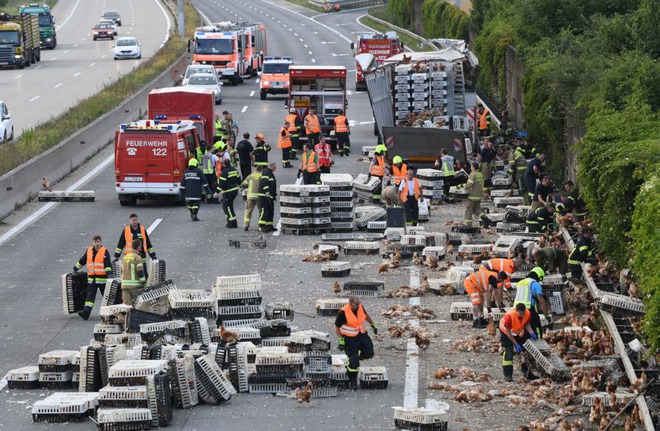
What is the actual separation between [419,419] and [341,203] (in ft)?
47.7

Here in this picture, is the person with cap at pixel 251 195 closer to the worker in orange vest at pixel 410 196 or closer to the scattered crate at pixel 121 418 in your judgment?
the worker in orange vest at pixel 410 196

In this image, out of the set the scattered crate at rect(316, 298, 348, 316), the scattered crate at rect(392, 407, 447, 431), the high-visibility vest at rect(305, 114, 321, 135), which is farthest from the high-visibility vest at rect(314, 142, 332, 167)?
the scattered crate at rect(392, 407, 447, 431)

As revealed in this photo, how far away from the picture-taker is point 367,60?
48.6 meters

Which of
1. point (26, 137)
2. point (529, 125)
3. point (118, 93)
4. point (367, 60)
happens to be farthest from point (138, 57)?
point (529, 125)

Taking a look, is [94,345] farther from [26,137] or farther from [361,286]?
[26,137]

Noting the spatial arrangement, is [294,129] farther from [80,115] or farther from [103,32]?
[103,32]

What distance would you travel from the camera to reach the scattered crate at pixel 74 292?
22.7m

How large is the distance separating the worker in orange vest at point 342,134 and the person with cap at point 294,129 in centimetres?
123

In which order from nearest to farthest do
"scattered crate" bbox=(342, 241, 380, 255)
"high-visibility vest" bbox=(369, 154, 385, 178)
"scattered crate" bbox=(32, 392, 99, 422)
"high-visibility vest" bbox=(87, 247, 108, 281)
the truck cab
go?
"scattered crate" bbox=(32, 392, 99, 422) < "high-visibility vest" bbox=(87, 247, 108, 281) < "scattered crate" bbox=(342, 241, 380, 255) < "high-visibility vest" bbox=(369, 154, 385, 178) < the truck cab

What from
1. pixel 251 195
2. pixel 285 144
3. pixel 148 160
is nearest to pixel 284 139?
pixel 285 144

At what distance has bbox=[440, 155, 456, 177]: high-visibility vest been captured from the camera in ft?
114

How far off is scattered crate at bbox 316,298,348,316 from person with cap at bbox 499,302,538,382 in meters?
4.37

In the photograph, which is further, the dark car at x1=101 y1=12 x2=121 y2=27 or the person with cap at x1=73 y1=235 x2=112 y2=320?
the dark car at x1=101 y1=12 x2=121 y2=27

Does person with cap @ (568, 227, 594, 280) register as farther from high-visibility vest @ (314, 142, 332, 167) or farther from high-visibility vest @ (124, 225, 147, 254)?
high-visibility vest @ (314, 142, 332, 167)
